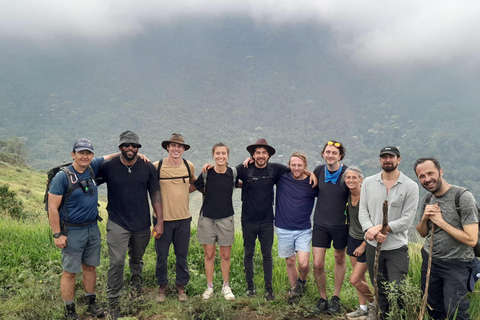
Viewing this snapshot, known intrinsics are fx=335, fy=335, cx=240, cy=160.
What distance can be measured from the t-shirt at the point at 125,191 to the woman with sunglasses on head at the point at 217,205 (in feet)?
3.17

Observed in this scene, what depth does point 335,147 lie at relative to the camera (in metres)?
5.29

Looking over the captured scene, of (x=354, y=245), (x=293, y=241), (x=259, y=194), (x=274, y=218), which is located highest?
(x=259, y=194)

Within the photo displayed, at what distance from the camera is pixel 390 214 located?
14.4ft

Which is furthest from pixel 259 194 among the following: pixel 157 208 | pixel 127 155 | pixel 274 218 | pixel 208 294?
pixel 127 155

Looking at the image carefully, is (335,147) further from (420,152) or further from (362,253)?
(420,152)

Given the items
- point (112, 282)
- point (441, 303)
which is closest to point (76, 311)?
point (112, 282)

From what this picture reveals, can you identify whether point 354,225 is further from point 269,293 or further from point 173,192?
point 173,192

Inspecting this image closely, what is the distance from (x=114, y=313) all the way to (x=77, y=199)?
5.95 ft

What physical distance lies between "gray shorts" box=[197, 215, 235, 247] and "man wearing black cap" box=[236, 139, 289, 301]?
0.30 meters

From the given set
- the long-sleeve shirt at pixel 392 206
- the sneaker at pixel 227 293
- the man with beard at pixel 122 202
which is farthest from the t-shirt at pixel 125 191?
the long-sleeve shirt at pixel 392 206

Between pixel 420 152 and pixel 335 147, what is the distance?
194 metres

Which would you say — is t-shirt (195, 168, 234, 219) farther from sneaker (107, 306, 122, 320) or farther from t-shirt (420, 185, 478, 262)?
t-shirt (420, 185, 478, 262)

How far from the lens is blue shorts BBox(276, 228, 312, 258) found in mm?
5539

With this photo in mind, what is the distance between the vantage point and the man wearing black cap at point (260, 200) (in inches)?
224
